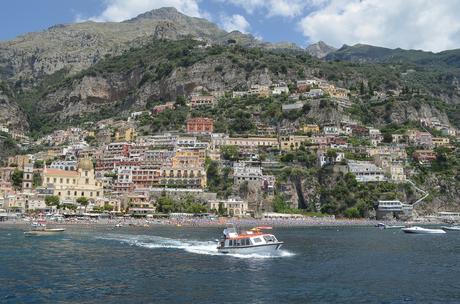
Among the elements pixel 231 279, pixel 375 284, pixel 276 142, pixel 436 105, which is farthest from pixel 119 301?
pixel 436 105

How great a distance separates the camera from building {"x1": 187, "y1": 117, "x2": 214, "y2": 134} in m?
144

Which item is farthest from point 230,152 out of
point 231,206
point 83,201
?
point 83,201

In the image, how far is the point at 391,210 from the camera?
114 m

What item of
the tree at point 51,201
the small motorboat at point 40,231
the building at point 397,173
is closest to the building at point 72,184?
the tree at point 51,201

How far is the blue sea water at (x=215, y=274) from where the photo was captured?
29.9 meters

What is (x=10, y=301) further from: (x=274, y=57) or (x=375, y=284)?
(x=274, y=57)

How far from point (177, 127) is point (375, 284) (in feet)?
390

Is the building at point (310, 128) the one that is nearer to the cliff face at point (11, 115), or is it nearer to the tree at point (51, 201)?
the tree at point (51, 201)

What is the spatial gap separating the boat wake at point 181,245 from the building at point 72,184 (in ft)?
163

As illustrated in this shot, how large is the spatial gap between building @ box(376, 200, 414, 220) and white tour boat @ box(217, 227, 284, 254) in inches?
2783

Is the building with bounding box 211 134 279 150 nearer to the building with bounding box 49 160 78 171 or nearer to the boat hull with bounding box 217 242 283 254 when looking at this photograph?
the building with bounding box 49 160 78 171

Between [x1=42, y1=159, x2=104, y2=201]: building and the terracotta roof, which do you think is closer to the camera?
[x1=42, y1=159, x2=104, y2=201]: building

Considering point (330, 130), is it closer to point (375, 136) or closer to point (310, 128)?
point (310, 128)

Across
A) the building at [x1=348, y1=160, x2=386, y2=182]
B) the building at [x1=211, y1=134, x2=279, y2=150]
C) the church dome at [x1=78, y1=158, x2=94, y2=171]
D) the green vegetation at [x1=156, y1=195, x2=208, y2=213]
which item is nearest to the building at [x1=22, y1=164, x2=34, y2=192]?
the church dome at [x1=78, y1=158, x2=94, y2=171]
